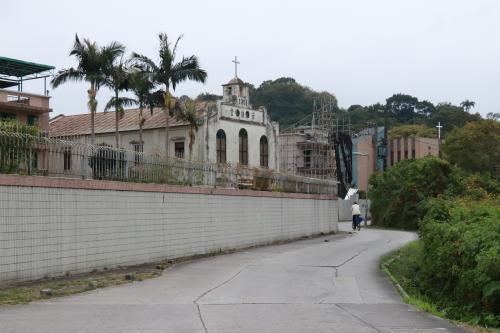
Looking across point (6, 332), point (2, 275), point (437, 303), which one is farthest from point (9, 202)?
point (437, 303)

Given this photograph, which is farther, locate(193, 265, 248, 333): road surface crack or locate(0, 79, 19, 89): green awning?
locate(0, 79, 19, 89): green awning

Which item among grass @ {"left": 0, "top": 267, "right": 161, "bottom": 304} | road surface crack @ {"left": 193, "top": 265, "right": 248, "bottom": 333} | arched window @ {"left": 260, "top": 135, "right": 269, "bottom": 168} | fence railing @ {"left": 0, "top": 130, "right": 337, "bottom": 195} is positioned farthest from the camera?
arched window @ {"left": 260, "top": 135, "right": 269, "bottom": 168}

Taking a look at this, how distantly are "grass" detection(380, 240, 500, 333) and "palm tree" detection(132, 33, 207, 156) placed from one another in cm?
1375

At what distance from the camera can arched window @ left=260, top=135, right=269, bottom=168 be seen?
4375cm

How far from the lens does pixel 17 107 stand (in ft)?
124

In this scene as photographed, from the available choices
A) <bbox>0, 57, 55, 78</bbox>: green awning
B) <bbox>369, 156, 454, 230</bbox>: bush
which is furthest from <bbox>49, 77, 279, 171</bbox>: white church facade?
<bbox>369, 156, 454, 230</bbox>: bush

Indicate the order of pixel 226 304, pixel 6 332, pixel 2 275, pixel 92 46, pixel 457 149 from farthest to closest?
pixel 457 149 → pixel 92 46 → pixel 2 275 → pixel 226 304 → pixel 6 332

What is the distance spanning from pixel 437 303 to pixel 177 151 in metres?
28.9

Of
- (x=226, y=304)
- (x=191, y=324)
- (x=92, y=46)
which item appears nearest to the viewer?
(x=191, y=324)

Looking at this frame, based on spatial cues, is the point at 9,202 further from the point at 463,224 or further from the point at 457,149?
the point at 457,149

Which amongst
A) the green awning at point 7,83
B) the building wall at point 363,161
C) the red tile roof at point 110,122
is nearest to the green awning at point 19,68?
the green awning at point 7,83

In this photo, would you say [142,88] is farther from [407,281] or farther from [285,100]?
[285,100]

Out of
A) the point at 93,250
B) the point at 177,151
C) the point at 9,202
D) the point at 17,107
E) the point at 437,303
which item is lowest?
the point at 437,303

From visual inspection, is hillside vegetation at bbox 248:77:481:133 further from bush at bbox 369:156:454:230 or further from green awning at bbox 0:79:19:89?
green awning at bbox 0:79:19:89
